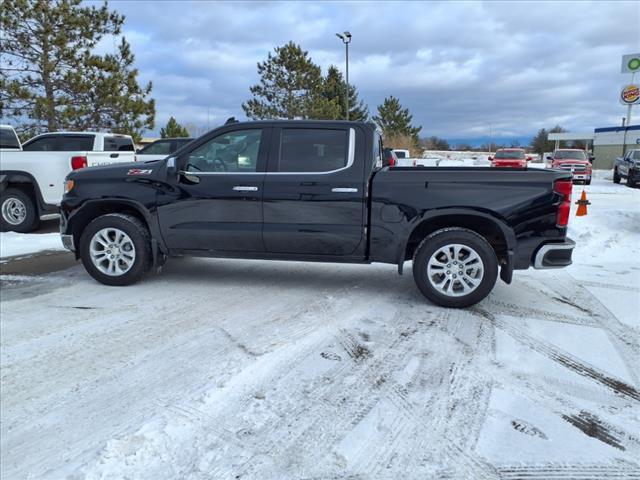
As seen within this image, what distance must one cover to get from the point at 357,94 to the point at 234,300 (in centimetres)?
4818

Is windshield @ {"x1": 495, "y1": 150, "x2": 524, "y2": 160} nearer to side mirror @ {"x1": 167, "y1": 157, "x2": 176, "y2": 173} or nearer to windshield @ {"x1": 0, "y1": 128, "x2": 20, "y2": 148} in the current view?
windshield @ {"x1": 0, "y1": 128, "x2": 20, "y2": 148}

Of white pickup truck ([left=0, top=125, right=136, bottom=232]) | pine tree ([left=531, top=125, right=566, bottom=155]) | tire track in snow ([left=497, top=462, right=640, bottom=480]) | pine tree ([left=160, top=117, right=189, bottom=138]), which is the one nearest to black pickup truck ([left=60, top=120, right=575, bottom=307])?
tire track in snow ([left=497, top=462, right=640, bottom=480])

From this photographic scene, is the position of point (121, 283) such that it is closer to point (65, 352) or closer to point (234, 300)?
point (234, 300)

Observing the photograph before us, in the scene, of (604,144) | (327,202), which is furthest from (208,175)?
(604,144)

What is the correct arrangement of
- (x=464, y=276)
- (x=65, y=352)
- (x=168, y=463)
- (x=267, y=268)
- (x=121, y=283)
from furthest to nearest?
(x=267, y=268)
(x=121, y=283)
(x=464, y=276)
(x=65, y=352)
(x=168, y=463)

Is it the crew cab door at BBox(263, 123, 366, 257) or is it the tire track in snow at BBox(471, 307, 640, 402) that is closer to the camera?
the tire track in snow at BBox(471, 307, 640, 402)

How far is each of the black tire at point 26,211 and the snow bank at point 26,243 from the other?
28 centimetres

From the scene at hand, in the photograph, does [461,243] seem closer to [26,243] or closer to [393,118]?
[26,243]

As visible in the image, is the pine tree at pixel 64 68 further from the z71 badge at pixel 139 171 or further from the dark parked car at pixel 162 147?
the z71 badge at pixel 139 171

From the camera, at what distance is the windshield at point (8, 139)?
10344 millimetres

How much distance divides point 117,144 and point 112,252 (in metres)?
6.08

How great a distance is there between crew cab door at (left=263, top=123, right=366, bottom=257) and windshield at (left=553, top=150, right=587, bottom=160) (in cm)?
2244

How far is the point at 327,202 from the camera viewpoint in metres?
4.98

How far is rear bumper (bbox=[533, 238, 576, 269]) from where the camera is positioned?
182 inches
